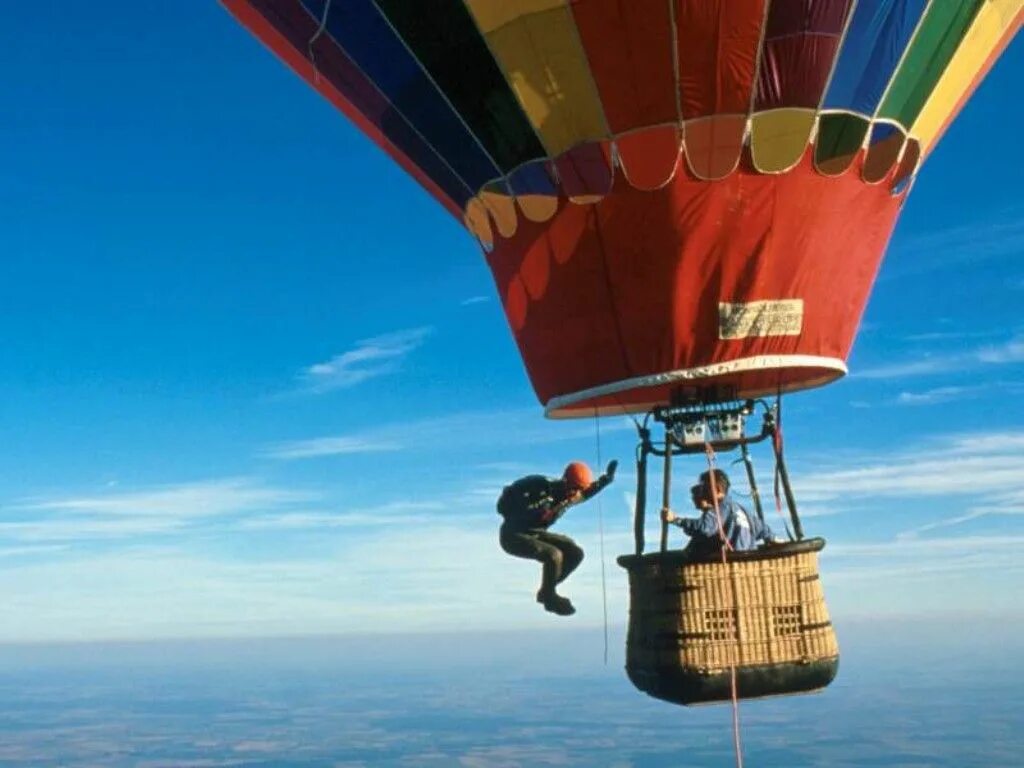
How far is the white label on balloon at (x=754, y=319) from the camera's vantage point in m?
4.84

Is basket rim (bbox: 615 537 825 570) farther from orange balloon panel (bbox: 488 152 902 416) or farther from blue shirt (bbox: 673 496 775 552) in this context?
orange balloon panel (bbox: 488 152 902 416)

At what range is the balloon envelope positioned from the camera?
468 centimetres

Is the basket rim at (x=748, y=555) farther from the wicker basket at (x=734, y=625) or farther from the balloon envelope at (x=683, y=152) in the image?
the balloon envelope at (x=683, y=152)

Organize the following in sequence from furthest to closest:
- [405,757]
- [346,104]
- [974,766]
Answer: [405,757], [974,766], [346,104]

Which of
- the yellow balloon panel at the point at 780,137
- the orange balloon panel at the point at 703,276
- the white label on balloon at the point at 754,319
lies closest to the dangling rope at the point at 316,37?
the orange balloon panel at the point at 703,276

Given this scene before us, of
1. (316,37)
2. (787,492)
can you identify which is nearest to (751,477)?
(787,492)

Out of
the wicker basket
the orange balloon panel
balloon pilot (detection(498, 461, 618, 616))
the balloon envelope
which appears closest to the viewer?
the wicker basket

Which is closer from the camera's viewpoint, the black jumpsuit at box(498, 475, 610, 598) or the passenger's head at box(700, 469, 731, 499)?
the passenger's head at box(700, 469, 731, 499)

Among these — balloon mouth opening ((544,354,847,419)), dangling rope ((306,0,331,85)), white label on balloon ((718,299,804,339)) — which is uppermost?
dangling rope ((306,0,331,85))

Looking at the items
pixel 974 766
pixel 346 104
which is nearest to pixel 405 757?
pixel 974 766

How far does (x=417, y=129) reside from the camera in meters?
5.48

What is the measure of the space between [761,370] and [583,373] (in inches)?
32.0

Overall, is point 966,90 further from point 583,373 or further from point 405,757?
point 405,757

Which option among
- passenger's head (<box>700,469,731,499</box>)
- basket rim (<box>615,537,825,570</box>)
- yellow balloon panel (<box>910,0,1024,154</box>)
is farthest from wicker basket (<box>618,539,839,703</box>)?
yellow balloon panel (<box>910,0,1024,154</box>)
